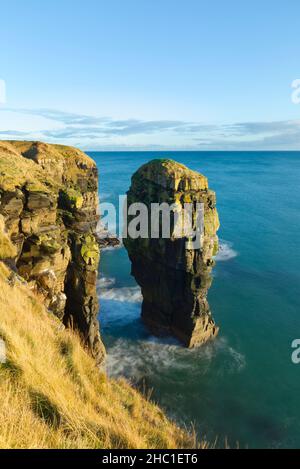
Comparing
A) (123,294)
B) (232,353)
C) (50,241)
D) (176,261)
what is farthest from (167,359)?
(50,241)

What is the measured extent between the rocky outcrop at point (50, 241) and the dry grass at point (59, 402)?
7.16 m

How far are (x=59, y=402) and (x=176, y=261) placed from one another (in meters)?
29.4

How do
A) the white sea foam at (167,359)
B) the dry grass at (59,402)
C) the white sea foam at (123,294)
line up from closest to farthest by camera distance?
the dry grass at (59,402), the white sea foam at (167,359), the white sea foam at (123,294)

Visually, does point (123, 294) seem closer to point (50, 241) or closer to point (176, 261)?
point (176, 261)

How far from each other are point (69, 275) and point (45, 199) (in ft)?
23.3

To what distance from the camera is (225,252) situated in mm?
65250

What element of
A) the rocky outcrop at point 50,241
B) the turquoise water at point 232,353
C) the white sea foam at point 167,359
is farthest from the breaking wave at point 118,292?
the rocky outcrop at point 50,241

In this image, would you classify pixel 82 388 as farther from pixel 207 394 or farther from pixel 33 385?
pixel 207 394

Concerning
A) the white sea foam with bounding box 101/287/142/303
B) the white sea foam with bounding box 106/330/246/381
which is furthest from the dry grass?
the white sea foam with bounding box 101/287/142/303

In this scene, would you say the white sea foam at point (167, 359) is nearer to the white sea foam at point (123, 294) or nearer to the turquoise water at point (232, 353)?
the turquoise water at point (232, 353)

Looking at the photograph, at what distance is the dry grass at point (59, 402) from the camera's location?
224 inches

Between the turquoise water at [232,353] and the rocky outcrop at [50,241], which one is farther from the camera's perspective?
the turquoise water at [232,353]

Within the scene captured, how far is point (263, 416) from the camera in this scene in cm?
2853
